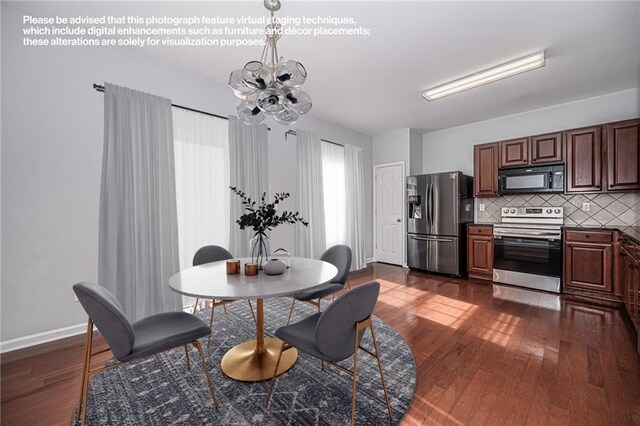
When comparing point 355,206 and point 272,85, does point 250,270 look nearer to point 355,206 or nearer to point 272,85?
point 272,85

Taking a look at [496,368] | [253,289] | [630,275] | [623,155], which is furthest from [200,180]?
[623,155]

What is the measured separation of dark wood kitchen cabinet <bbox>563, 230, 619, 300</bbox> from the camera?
10.8ft

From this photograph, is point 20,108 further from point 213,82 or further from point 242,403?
point 242,403

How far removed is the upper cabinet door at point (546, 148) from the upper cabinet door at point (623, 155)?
48cm

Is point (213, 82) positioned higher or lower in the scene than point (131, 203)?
higher

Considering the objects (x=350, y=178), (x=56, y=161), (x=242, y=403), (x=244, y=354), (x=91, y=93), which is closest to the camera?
(x=242, y=403)

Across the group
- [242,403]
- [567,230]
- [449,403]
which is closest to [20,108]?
[242,403]

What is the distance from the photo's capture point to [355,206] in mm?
5199

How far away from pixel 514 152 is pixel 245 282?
4.57 m

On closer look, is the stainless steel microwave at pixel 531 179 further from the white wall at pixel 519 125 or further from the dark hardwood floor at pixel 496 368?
the dark hardwood floor at pixel 496 368

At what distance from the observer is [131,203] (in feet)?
8.51

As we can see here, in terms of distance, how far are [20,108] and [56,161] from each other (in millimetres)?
458

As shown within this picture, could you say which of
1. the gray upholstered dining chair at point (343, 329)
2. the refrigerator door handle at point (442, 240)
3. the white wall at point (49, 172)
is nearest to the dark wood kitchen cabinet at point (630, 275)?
the refrigerator door handle at point (442, 240)

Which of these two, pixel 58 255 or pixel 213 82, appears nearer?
pixel 58 255
